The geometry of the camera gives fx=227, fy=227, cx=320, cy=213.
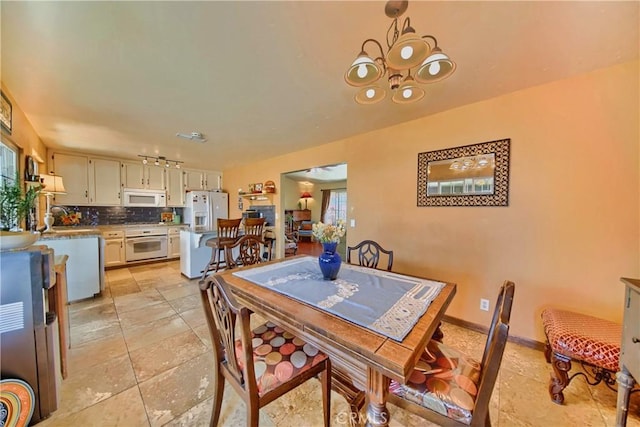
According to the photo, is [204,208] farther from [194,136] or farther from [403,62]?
[403,62]

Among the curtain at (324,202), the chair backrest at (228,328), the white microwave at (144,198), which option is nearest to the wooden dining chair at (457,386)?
the chair backrest at (228,328)

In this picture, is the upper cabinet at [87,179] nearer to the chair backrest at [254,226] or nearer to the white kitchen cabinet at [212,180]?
the white kitchen cabinet at [212,180]

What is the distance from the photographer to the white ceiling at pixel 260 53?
3.91ft

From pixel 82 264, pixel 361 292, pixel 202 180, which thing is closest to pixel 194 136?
pixel 82 264

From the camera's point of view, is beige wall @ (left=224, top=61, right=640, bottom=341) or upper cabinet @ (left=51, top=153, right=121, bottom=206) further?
upper cabinet @ (left=51, top=153, right=121, bottom=206)

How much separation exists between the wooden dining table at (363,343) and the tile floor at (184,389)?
0.48 m

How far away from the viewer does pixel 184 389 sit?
61.1 inches

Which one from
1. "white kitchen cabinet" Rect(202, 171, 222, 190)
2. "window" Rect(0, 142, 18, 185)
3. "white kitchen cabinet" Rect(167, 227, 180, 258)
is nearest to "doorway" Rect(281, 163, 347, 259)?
"white kitchen cabinet" Rect(202, 171, 222, 190)

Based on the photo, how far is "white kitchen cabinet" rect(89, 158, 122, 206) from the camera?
4398 mm

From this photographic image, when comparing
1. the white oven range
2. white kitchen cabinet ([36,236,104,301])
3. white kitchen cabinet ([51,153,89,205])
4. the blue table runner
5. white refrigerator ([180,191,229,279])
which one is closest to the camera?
the blue table runner

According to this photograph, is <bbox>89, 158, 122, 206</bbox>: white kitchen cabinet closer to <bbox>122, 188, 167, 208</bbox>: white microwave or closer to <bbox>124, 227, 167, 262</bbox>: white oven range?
<bbox>122, 188, 167, 208</bbox>: white microwave

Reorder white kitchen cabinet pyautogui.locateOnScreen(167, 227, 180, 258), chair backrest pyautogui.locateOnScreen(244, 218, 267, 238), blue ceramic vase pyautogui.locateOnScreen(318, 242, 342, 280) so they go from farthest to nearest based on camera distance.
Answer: white kitchen cabinet pyautogui.locateOnScreen(167, 227, 180, 258)
chair backrest pyautogui.locateOnScreen(244, 218, 267, 238)
blue ceramic vase pyautogui.locateOnScreen(318, 242, 342, 280)

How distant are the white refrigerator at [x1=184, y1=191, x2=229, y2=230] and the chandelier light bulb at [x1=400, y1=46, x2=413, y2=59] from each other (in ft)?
16.6

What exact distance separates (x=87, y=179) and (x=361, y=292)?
18.6 feet
